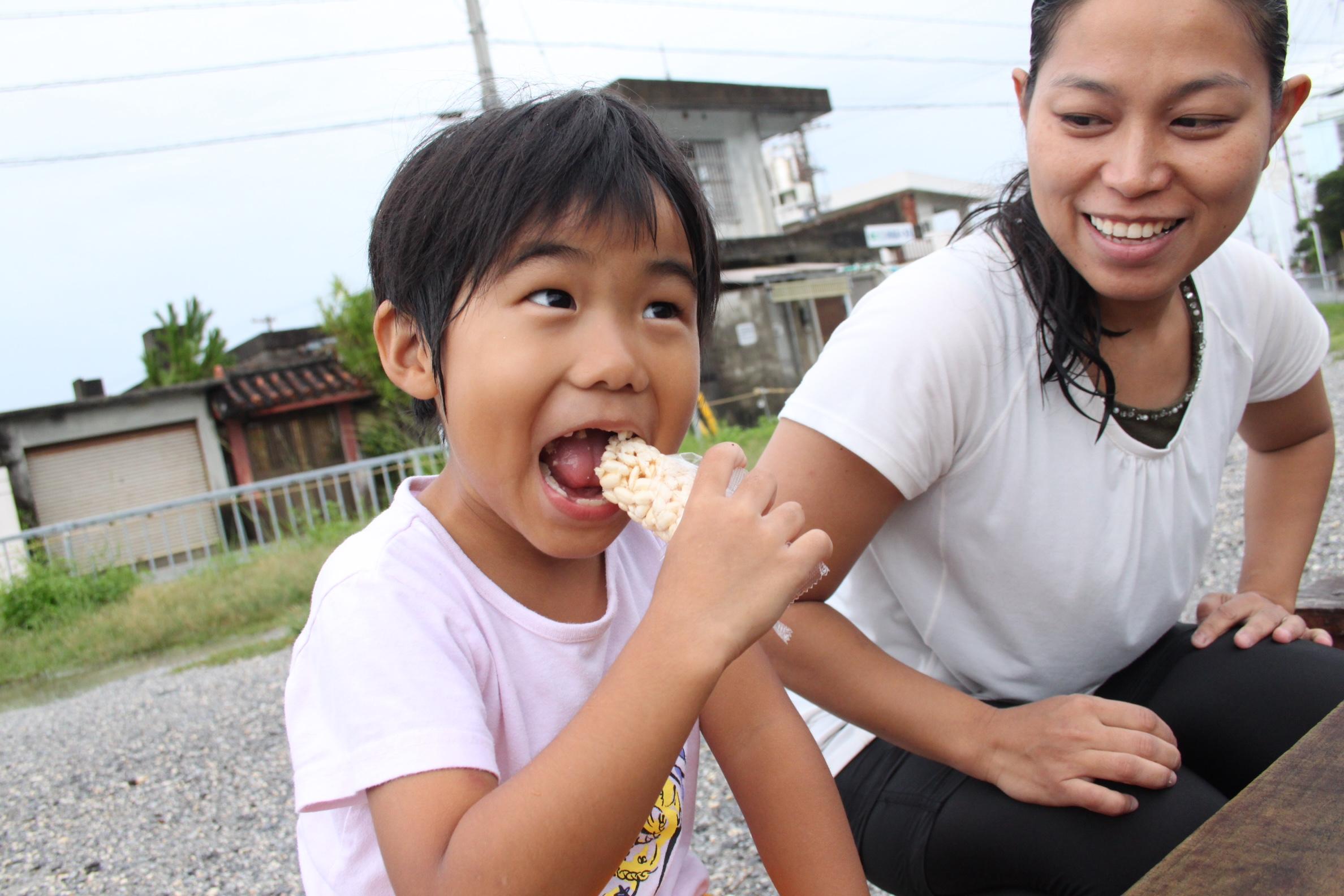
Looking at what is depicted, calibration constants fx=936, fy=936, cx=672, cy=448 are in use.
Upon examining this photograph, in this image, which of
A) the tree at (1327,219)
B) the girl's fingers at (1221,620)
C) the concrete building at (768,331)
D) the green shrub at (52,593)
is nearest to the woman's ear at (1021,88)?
the girl's fingers at (1221,620)

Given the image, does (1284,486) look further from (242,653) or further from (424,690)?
(242,653)

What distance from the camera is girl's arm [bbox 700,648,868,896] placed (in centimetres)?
126

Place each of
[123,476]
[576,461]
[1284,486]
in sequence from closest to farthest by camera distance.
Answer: [576,461] → [1284,486] → [123,476]

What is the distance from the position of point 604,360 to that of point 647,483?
154 millimetres

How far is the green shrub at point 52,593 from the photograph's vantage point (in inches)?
271

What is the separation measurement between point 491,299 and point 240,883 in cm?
235

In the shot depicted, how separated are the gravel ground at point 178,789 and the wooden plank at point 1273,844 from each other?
1683 mm

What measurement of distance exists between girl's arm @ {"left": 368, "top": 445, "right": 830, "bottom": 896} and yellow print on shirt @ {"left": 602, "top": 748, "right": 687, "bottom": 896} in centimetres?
28

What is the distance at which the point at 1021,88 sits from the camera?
1.63m

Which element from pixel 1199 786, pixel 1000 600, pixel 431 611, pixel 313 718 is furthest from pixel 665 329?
pixel 1199 786

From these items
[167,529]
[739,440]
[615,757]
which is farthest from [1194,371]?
[167,529]

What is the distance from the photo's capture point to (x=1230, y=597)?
1699 mm

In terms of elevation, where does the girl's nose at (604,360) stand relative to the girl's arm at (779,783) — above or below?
above

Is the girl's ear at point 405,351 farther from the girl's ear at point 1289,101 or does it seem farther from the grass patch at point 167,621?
the grass patch at point 167,621
